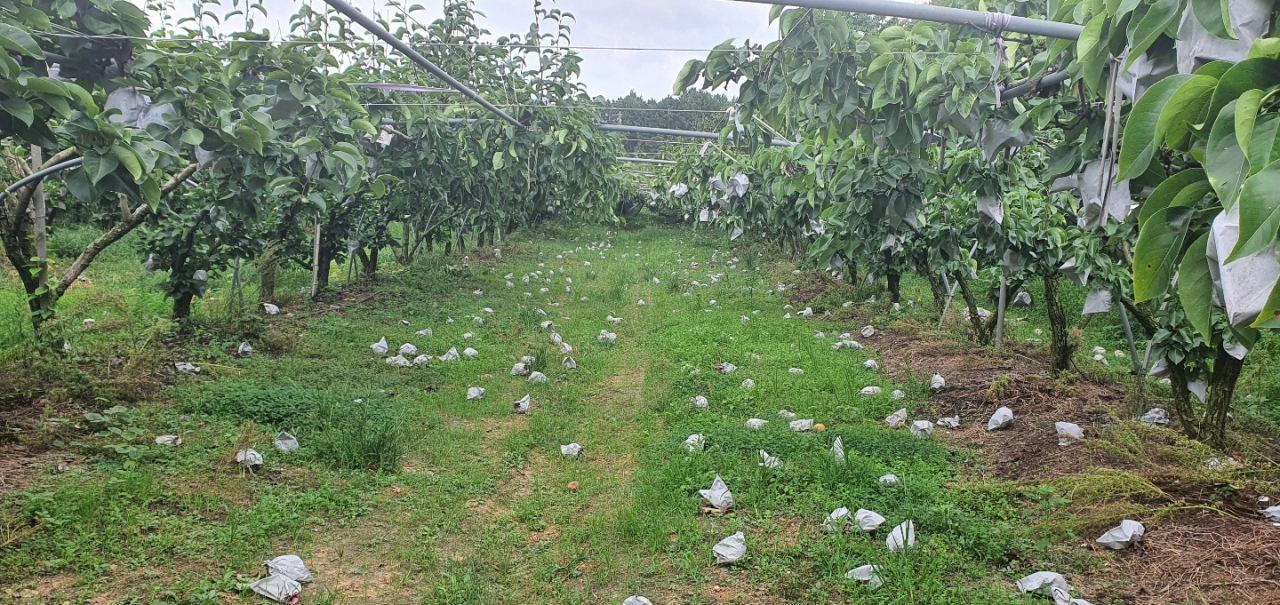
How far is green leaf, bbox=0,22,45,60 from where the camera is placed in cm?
195

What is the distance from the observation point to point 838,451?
11.1 feet

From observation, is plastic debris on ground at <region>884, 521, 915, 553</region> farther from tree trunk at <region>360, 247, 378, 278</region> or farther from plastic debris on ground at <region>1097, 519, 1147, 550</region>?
tree trunk at <region>360, 247, 378, 278</region>

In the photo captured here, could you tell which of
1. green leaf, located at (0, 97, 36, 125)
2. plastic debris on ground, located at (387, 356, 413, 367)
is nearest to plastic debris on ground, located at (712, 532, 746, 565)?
green leaf, located at (0, 97, 36, 125)

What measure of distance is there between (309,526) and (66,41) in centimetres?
209

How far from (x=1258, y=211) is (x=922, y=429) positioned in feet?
10.0

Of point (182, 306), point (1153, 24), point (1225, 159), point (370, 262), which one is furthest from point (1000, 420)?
point (370, 262)

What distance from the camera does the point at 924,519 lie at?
2.75 metres

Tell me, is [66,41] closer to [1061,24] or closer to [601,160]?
[1061,24]

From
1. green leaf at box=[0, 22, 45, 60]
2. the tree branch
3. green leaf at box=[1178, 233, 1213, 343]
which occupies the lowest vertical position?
the tree branch

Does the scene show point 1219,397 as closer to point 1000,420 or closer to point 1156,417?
point 1156,417

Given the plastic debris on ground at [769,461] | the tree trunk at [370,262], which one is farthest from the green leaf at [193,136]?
the tree trunk at [370,262]

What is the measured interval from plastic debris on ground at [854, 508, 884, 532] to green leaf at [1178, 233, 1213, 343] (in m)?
1.71

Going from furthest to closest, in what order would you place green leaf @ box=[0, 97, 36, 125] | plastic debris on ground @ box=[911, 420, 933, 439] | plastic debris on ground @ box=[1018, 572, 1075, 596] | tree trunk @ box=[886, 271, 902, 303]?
1. tree trunk @ box=[886, 271, 902, 303]
2. plastic debris on ground @ box=[911, 420, 933, 439]
3. plastic debris on ground @ box=[1018, 572, 1075, 596]
4. green leaf @ box=[0, 97, 36, 125]

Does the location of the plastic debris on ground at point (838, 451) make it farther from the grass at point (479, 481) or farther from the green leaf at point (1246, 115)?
the green leaf at point (1246, 115)
